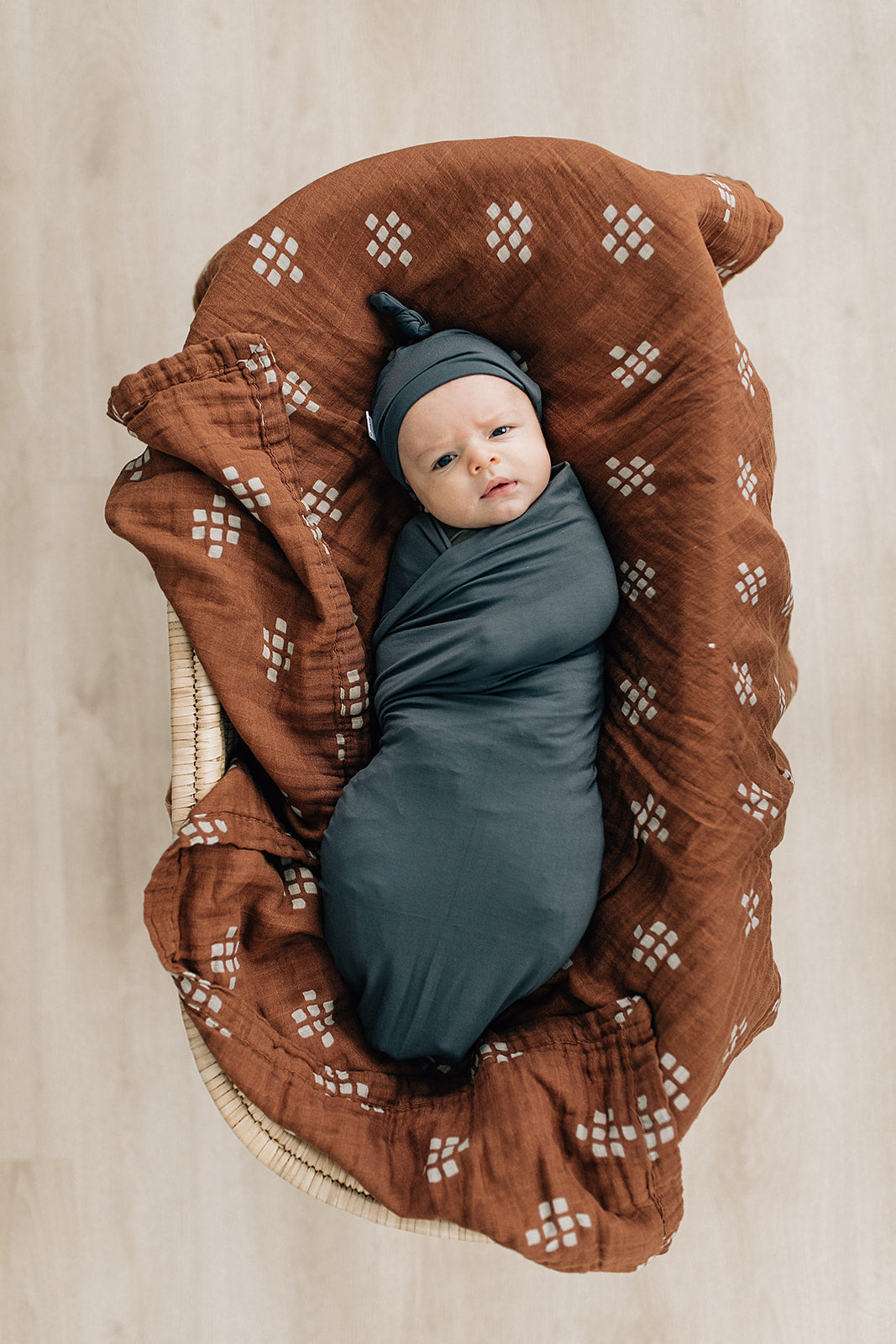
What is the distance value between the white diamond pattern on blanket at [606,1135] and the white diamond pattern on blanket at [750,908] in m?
0.22

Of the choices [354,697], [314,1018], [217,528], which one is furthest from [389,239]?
[314,1018]

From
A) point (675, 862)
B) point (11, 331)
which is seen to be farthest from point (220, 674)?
point (11, 331)

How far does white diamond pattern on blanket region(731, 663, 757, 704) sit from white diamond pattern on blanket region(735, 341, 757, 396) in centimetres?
29

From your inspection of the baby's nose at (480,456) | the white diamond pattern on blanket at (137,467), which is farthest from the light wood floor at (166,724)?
the baby's nose at (480,456)

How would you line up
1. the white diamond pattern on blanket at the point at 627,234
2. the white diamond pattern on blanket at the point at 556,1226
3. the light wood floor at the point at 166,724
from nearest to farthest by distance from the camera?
the white diamond pattern on blanket at the point at 556,1226 → the white diamond pattern on blanket at the point at 627,234 → the light wood floor at the point at 166,724

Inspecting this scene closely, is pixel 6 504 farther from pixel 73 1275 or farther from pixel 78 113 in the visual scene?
pixel 73 1275

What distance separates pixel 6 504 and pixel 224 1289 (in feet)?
3.45

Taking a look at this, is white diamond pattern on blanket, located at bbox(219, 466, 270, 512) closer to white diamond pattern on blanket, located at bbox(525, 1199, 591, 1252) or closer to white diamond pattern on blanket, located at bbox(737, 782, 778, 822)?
white diamond pattern on blanket, located at bbox(737, 782, 778, 822)

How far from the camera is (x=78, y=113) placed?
1.21 meters

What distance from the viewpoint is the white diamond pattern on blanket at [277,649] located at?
3.05 ft

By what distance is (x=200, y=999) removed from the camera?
839 mm

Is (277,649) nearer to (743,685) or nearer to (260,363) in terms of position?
(260,363)

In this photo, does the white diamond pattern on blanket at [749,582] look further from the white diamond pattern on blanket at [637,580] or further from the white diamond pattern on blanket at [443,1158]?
the white diamond pattern on blanket at [443,1158]

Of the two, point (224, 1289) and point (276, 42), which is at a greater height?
point (276, 42)
